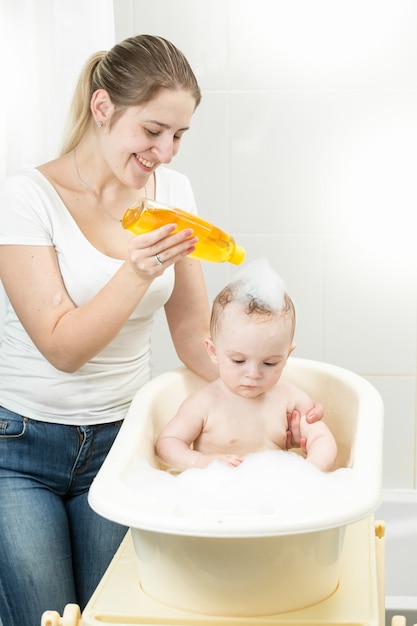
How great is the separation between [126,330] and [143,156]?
283mm

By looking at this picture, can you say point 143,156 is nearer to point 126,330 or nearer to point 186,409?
point 126,330

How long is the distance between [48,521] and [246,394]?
35 centimetres

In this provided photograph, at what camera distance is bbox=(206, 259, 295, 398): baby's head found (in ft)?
3.99

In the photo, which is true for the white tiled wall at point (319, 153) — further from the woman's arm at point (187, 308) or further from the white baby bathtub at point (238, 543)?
the white baby bathtub at point (238, 543)

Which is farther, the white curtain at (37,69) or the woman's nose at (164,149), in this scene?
the white curtain at (37,69)

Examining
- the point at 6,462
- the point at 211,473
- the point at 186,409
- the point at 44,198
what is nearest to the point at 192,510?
the point at 211,473

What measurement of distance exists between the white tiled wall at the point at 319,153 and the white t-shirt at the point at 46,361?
750 millimetres

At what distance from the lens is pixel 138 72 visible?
1.30m

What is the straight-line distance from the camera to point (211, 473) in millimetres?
1003

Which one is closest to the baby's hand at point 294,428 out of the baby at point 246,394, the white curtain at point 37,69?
the baby at point 246,394

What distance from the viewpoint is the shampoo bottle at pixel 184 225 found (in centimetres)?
114

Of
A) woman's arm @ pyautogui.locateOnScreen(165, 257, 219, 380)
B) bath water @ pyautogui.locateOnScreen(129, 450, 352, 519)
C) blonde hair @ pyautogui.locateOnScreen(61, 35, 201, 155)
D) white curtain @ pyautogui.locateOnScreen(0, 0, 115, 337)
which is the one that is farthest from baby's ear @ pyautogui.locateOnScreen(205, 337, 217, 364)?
white curtain @ pyautogui.locateOnScreen(0, 0, 115, 337)

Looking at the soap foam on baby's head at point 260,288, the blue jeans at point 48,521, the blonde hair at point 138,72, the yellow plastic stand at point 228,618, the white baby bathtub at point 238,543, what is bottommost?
the blue jeans at point 48,521

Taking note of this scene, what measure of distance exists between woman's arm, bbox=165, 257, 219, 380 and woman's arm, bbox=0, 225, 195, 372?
230 mm
